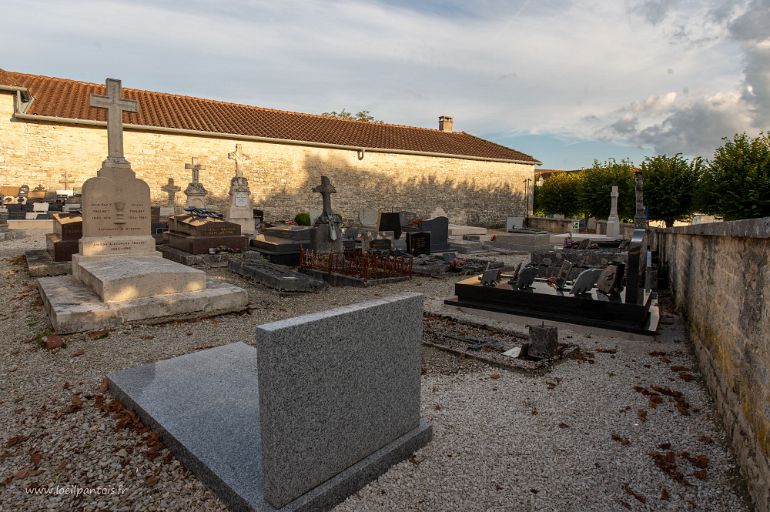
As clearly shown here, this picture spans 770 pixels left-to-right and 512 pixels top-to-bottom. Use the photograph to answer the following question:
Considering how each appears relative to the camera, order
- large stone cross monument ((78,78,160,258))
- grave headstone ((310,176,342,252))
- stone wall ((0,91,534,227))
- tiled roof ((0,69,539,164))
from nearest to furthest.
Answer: large stone cross monument ((78,78,160,258)), grave headstone ((310,176,342,252)), stone wall ((0,91,534,227)), tiled roof ((0,69,539,164))

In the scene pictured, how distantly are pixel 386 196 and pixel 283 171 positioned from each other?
6.50 m

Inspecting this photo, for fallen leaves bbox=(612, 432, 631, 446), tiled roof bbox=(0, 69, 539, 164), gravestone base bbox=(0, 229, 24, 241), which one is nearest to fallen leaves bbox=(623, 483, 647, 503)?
fallen leaves bbox=(612, 432, 631, 446)

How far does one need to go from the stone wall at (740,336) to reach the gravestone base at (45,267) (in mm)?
10307

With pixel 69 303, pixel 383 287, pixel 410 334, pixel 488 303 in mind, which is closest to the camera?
pixel 410 334

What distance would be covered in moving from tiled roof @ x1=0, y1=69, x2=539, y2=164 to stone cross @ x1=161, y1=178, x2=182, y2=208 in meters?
2.53

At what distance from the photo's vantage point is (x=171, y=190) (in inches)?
798

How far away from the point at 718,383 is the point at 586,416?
125 cm

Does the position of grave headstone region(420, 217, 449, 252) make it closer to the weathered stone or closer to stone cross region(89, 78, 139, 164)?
stone cross region(89, 78, 139, 164)

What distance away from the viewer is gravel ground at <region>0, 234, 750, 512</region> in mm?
2672

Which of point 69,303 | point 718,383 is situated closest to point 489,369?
point 718,383

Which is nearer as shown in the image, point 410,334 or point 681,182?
point 410,334

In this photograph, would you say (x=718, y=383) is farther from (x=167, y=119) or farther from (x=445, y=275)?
(x=167, y=119)

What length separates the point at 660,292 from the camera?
970cm

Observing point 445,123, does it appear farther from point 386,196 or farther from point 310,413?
point 310,413
